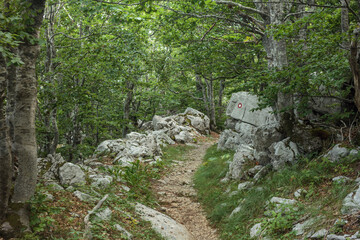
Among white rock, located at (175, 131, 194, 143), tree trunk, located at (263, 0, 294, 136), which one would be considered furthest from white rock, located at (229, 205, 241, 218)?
white rock, located at (175, 131, 194, 143)

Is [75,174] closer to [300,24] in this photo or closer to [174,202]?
[174,202]

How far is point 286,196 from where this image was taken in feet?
20.0

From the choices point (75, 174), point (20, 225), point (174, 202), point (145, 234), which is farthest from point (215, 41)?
point (20, 225)

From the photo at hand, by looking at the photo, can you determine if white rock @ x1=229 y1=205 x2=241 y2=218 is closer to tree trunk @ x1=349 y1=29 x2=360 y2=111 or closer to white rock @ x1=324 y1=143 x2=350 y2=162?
white rock @ x1=324 y1=143 x2=350 y2=162

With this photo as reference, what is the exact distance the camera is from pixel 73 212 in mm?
5438

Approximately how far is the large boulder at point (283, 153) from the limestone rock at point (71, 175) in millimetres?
5751

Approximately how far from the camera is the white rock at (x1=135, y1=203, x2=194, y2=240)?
6195mm

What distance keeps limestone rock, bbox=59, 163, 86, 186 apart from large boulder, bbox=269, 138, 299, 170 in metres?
5.75

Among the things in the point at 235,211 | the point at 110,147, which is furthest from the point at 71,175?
the point at 110,147

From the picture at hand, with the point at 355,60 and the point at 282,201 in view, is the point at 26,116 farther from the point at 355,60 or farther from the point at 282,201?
the point at 355,60

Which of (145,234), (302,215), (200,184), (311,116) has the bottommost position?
(200,184)

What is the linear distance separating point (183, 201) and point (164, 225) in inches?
99.9

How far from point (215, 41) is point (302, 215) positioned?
9685mm

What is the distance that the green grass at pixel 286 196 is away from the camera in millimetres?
4969
